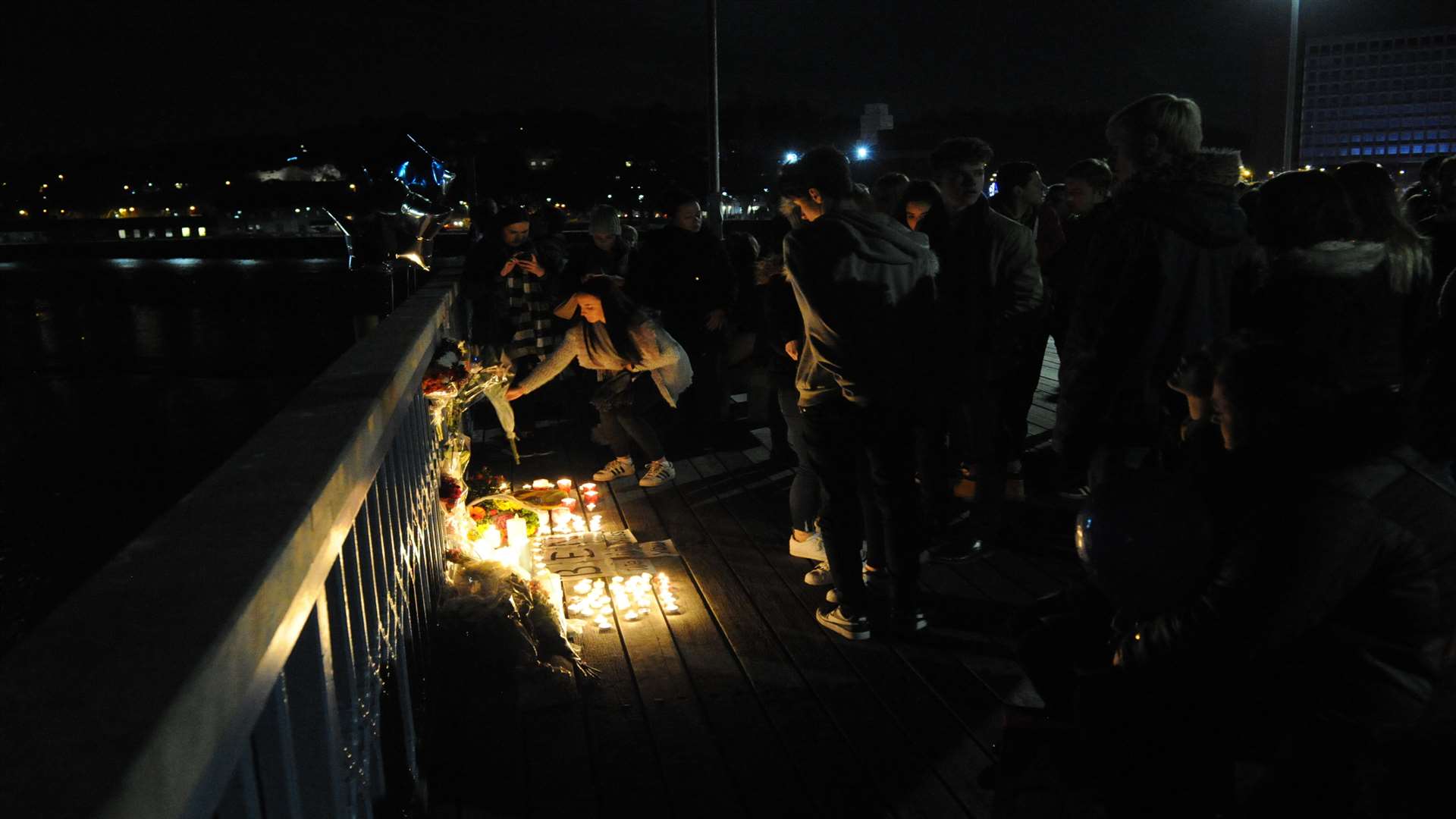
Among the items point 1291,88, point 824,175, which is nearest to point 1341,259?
point 824,175

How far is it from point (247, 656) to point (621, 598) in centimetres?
342

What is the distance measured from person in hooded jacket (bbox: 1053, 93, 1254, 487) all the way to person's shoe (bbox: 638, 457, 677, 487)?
3313mm

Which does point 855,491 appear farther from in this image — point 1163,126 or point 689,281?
point 689,281

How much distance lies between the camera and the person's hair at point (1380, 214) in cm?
381

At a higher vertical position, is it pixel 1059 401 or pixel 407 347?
pixel 407 347

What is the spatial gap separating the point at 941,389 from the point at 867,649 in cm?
109

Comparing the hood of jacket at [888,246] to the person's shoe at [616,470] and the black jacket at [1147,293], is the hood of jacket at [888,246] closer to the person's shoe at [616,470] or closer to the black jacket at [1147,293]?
the black jacket at [1147,293]

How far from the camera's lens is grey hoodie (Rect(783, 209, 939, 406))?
4.02m

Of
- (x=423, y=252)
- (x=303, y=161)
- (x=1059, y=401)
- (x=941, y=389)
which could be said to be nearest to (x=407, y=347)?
(x=941, y=389)

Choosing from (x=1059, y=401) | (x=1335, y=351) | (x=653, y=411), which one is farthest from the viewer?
(x=653, y=411)

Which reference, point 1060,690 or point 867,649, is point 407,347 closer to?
point 867,649

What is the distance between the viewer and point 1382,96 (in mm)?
30984

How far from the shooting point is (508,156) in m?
56.3

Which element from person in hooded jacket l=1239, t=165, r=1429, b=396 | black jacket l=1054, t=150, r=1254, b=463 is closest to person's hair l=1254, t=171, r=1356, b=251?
person in hooded jacket l=1239, t=165, r=1429, b=396
